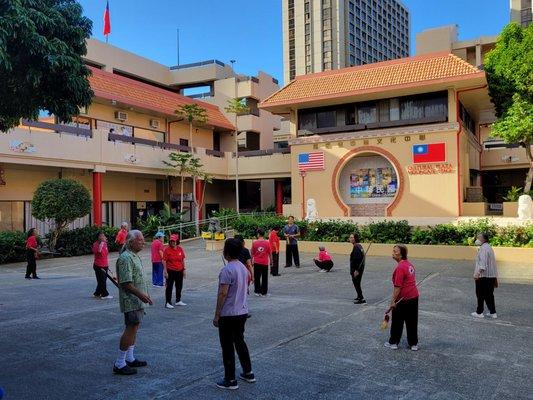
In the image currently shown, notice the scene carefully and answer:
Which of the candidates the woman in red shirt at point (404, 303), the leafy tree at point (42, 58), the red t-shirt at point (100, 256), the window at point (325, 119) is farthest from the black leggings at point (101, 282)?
the window at point (325, 119)

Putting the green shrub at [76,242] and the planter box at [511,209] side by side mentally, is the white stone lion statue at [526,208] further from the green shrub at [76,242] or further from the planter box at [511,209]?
the green shrub at [76,242]

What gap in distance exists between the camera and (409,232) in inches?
722

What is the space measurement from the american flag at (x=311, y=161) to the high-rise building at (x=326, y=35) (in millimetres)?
64300

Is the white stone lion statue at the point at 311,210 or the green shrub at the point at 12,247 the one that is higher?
the white stone lion statue at the point at 311,210

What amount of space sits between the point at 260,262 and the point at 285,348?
4195mm

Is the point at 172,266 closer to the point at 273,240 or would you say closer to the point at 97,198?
the point at 273,240

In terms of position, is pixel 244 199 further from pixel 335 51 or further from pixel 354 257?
pixel 335 51

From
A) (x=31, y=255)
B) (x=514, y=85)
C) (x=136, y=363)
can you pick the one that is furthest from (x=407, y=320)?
(x=514, y=85)

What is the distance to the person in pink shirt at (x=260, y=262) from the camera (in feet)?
35.5

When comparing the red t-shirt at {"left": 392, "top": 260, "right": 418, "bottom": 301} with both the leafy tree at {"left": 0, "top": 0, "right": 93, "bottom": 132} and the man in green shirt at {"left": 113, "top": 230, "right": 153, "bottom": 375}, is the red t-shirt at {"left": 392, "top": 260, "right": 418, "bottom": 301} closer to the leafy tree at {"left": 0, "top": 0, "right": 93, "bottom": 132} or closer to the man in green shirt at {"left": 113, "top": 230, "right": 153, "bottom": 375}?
the man in green shirt at {"left": 113, "top": 230, "right": 153, "bottom": 375}

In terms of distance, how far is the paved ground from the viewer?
206 inches

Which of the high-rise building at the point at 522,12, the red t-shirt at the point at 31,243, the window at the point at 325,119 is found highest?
the high-rise building at the point at 522,12

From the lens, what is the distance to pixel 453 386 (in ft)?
17.6

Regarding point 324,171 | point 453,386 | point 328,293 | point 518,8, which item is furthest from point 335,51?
point 453,386
